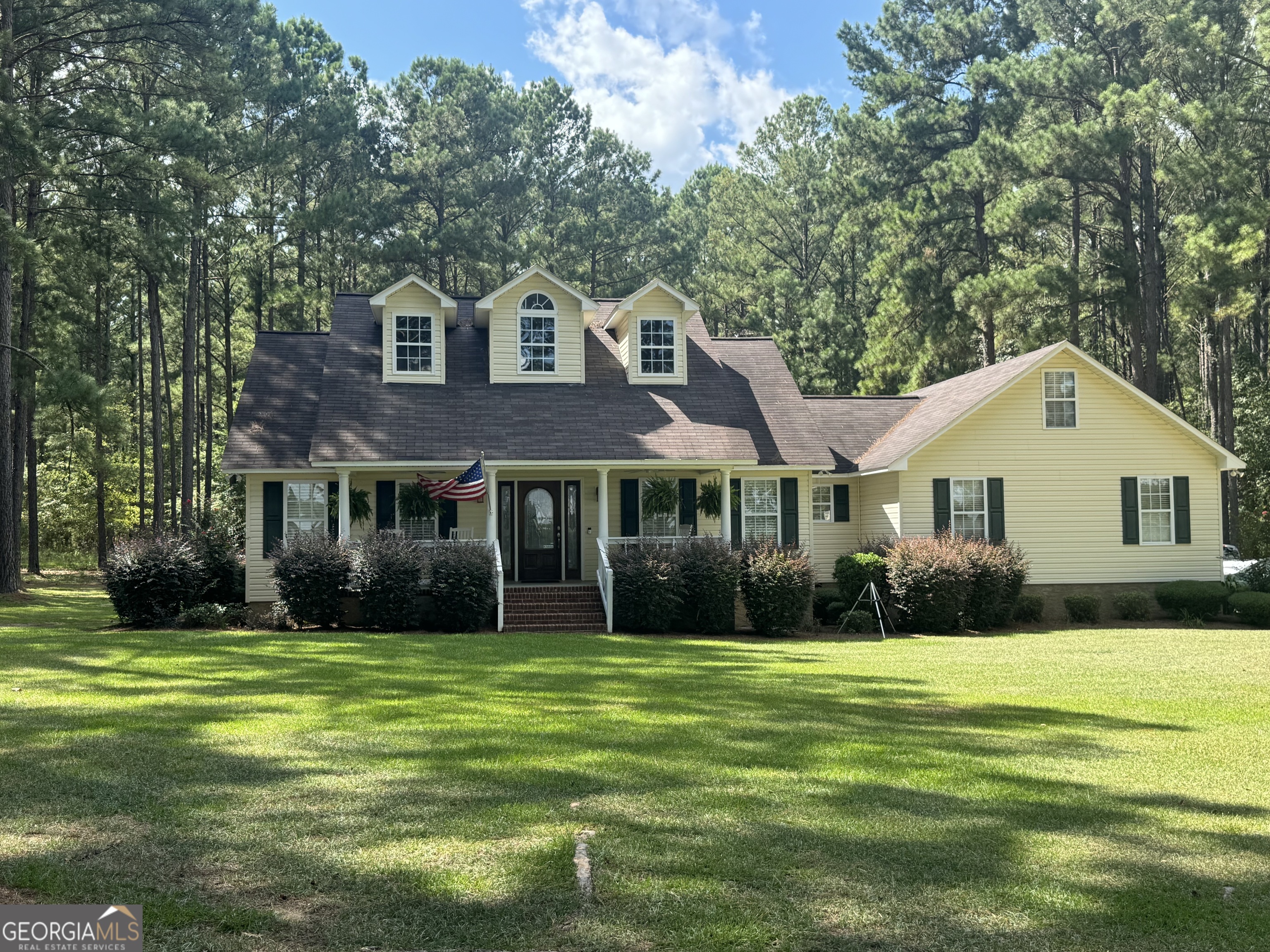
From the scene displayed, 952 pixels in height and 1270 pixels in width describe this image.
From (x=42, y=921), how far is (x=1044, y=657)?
45.1ft

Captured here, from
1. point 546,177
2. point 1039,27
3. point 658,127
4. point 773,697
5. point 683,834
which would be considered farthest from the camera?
point 658,127

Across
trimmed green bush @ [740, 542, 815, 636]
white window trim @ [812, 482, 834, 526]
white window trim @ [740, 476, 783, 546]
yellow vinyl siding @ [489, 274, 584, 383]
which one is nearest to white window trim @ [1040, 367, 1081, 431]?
white window trim @ [812, 482, 834, 526]

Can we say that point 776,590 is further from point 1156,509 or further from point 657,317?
point 1156,509

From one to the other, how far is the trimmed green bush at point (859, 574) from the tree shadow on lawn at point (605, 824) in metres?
9.61

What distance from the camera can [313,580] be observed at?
58.5 ft

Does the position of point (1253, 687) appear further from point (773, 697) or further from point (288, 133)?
point (288, 133)

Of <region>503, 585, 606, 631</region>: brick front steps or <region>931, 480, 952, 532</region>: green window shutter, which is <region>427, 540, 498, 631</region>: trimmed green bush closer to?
<region>503, 585, 606, 631</region>: brick front steps

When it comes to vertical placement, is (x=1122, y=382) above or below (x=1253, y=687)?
above

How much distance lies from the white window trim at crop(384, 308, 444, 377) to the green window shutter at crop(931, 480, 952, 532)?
37.3 feet

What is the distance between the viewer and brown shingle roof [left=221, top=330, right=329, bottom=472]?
66.1ft

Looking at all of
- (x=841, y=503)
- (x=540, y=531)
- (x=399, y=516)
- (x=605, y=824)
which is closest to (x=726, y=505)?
(x=540, y=531)

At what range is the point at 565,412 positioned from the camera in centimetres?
2148

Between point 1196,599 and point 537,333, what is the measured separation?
1540cm

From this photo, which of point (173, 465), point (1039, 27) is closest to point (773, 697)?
point (1039, 27)
